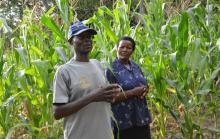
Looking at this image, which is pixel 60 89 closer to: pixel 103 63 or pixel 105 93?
pixel 105 93

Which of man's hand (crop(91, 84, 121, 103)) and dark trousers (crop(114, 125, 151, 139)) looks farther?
dark trousers (crop(114, 125, 151, 139))

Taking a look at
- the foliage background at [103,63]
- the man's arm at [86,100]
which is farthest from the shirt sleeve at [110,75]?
the man's arm at [86,100]

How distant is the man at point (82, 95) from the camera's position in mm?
1854

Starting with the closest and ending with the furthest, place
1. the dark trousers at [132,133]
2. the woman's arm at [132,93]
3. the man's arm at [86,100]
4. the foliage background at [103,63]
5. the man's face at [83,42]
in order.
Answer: the man's arm at [86,100], the man's face at [83,42], the woman's arm at [132,93], the dark trousers at [132,133], the foliage background at [103,63]

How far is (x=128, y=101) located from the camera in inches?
103

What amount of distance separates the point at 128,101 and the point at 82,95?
2.53 feet

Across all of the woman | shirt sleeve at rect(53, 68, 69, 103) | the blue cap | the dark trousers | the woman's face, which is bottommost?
the dark trousers

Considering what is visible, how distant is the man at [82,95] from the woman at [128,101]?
61 centimetres

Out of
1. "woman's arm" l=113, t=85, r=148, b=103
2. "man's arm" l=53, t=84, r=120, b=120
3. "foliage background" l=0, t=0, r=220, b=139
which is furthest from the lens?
"foliage background" l=0, t=0, r=220, b=139

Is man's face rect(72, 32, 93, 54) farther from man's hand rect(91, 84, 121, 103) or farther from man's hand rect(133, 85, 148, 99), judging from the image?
man's hand rect(133, 85, 148, 99)

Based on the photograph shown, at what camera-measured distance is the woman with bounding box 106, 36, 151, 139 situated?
2604 mm

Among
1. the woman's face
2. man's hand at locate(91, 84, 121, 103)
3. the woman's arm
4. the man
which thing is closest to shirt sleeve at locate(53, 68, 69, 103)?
the man

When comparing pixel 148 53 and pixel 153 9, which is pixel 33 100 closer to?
pixel 148 53

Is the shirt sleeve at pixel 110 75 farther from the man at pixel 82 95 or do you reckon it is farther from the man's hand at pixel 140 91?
the man at pixel 82 95
